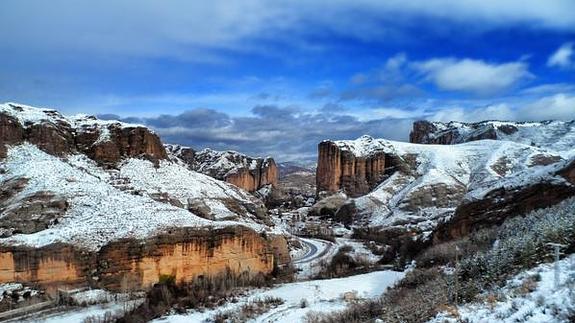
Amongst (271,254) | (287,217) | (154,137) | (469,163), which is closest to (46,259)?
(271,254)

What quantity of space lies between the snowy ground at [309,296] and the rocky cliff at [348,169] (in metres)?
134

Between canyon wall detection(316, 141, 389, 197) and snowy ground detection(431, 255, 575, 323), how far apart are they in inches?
6304

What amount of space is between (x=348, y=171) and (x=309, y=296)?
493 ft

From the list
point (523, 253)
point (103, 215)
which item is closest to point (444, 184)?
point (103, 215)

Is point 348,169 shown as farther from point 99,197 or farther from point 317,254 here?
point 99,197

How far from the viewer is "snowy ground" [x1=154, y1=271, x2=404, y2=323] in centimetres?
3075

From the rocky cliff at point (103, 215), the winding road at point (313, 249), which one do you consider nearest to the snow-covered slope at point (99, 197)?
the rocky cliff at point (103, 215)

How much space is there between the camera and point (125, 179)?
73875mm

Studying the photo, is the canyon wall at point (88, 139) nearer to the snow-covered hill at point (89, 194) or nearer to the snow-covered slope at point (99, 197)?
the snow-covered hill at point (89, 194)

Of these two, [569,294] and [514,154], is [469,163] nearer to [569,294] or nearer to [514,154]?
[514,154]

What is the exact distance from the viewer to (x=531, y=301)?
1520 centimetres

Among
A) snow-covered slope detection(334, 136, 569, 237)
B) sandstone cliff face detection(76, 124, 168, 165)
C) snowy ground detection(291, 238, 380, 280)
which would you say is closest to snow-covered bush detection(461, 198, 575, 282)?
snowy ground detection(291, 238, 380, 280)

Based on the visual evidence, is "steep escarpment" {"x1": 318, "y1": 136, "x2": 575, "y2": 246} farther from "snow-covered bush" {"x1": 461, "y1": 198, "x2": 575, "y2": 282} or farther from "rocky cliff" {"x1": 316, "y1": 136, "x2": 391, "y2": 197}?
"snow-covered bush" {"x1": 461, "y1": 198, "x2": 575, "y2": 282}

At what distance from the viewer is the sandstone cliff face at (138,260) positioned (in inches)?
1874
